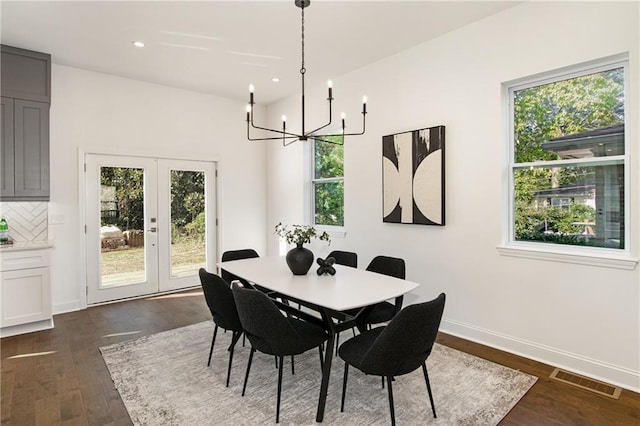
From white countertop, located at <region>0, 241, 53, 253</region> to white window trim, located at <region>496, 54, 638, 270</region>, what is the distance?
14.8ft

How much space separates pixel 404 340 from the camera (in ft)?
6.22

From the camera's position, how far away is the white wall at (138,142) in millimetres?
4293

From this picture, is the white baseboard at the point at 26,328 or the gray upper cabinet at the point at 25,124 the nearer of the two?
the white baseboard at the point at 26,328

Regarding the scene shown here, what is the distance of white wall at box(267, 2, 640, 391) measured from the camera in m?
2.60

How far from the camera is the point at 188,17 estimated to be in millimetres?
3168

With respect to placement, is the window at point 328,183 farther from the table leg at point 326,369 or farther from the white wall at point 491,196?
the table leg at point 326,369

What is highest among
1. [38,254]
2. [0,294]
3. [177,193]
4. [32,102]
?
[32,102]

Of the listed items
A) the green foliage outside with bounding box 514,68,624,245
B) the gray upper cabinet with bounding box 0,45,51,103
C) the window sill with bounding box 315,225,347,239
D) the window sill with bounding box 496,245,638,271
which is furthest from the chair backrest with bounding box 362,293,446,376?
the gray upper cabinet with bounding box 0,45,51,103

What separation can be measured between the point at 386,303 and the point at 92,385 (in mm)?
2397

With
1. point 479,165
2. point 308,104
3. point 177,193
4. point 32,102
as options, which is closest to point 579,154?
point 479,165

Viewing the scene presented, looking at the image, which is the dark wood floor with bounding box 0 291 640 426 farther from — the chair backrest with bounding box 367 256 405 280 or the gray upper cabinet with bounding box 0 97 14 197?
the gray upper cabinet with bounding box 0 97 14 197

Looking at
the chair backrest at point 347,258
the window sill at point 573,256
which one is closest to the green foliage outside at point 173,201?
the chair backrest at point 347,258

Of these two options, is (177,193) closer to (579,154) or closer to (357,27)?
(357,27)

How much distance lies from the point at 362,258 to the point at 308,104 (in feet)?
7.86
